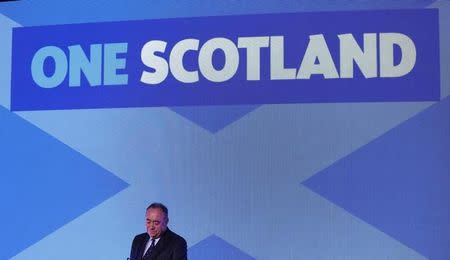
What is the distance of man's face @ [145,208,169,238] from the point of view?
213 centimetres

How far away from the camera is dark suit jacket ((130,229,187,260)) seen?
210 cm

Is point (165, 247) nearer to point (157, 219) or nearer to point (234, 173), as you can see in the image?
point (157, 219)

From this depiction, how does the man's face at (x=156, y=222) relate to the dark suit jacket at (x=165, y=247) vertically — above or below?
above

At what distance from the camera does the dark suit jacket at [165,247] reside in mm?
2102

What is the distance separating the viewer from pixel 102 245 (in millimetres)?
2166

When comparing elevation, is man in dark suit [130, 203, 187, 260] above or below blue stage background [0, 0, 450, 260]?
below

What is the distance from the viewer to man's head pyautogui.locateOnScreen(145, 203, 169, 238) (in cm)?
213

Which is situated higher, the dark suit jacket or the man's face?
the man's face

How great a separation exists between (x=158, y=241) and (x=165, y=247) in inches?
1.3

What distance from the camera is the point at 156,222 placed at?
214cm

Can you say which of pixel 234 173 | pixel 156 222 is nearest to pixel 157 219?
pixel 156 222

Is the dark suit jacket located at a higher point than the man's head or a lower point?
lower

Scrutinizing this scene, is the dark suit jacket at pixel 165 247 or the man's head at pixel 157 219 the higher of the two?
the man's head at pixel 157 219

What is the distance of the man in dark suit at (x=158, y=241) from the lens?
2.11m
